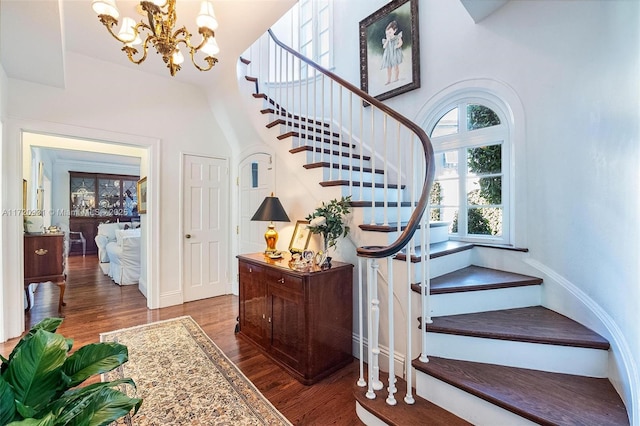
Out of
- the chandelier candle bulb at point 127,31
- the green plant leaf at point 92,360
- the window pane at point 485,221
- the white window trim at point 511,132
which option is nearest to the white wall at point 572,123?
the white window trim at point 511,132

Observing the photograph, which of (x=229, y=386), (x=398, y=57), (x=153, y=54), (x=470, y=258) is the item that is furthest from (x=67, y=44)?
(x=470, y=258)

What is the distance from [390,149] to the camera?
10.8ft

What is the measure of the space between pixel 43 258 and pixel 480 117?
4.89 meters

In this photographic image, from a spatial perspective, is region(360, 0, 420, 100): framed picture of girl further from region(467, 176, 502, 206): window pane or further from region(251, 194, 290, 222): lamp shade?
region(251, 194, 290, 222): lamp shade

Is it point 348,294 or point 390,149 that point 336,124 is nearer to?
point 390,149

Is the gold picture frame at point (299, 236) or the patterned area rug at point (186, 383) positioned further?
the gold picture frame at point (299, 236)

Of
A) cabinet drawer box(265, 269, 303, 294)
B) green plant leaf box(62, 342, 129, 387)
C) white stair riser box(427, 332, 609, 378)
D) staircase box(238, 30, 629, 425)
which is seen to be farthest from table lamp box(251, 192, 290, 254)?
green plant leaf box(62, 342, 129, 387)

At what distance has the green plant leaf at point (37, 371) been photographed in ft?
3.14

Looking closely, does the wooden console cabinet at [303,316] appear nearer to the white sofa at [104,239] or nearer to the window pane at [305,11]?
the window pane at [305,11]

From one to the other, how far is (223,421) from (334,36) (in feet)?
14.2

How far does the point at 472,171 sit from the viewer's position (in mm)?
2824

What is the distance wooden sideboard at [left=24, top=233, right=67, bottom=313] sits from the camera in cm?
317

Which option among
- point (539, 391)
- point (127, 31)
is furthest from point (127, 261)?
point (539, 391)

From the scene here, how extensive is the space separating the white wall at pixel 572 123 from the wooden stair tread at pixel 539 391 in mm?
219
